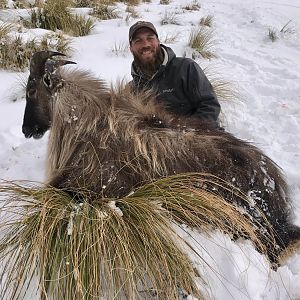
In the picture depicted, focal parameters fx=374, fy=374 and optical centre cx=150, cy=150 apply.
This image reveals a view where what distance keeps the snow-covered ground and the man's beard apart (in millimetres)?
1254

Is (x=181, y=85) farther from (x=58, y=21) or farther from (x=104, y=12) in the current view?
(x=104, y=12)

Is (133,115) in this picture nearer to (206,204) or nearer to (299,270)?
(206,204)

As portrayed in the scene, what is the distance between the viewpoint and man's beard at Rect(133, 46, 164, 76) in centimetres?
393

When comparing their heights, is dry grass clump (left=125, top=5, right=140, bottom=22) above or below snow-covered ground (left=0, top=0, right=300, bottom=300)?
below

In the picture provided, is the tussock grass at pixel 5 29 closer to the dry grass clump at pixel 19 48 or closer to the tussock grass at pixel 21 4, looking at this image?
the dry grass clump at pixel 19 48

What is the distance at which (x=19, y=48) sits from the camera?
5824mm

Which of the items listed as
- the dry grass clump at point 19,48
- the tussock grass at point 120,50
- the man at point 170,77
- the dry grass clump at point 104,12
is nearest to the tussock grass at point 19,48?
the dry grass clump at point 19,48

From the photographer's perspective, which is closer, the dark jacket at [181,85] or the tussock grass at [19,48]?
the dark jacket at [181,85]

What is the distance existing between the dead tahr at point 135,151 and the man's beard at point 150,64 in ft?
3.49

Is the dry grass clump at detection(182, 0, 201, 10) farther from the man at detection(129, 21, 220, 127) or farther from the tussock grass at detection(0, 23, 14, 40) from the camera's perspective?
the man at detection(129, 21, 220, 127)

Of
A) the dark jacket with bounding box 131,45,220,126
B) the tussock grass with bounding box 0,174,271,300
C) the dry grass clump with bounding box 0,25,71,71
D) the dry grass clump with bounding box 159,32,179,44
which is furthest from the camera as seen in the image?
the dry grass clump with bounding box 159,32,179,44

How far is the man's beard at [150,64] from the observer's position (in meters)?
3.93

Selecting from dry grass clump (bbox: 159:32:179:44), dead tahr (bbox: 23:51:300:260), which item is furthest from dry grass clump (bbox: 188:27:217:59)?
dead tahr (bbox: 23:51:300:260)

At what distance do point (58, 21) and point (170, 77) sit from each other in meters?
4.46
